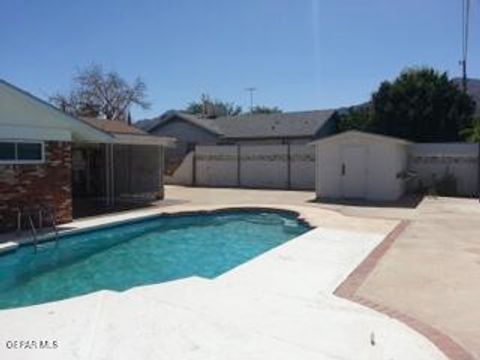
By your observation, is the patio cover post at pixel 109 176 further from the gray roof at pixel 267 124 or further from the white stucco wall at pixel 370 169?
the gray roof at pixel 267 124

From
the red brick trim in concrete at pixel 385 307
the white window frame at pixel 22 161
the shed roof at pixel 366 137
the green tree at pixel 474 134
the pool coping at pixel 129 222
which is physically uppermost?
the green tree at pixel 474 134

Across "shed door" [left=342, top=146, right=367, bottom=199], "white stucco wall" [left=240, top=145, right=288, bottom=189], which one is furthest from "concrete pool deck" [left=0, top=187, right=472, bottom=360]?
"white stucco wall" [left=240, top=145, right=288, bottom=189]

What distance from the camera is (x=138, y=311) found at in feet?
19.1

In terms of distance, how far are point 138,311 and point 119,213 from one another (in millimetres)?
9898

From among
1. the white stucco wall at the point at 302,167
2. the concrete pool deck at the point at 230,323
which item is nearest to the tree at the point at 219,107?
the white stucco wall at the point at 302,167

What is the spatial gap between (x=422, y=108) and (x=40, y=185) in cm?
2403

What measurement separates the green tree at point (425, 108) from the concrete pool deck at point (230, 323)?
23.8 meters

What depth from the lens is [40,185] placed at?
12516 mm

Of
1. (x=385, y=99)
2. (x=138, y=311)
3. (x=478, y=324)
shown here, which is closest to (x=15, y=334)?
(x=138, y=311)

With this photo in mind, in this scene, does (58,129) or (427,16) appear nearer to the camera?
(58,129)

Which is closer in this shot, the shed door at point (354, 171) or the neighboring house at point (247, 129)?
the shed door at point (354, 171)

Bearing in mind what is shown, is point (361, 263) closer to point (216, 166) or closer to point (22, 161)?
point (22, 161)

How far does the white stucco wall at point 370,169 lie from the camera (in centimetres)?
1886

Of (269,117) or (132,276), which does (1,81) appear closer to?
(132,276)
